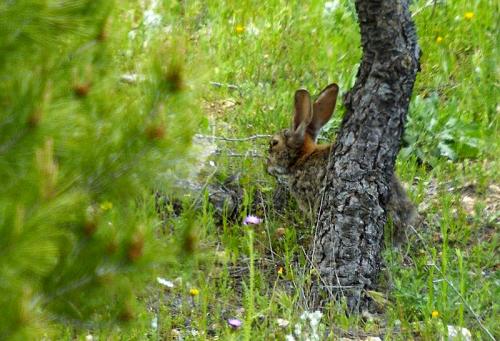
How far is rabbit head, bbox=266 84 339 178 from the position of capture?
693 cm

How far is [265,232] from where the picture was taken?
6523 millimetres

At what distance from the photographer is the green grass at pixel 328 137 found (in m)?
5.31

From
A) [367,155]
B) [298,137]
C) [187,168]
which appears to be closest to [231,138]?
[298,137]

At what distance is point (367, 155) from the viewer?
19.4ft

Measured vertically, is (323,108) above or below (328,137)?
above

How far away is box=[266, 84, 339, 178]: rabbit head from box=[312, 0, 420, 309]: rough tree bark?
92 cm

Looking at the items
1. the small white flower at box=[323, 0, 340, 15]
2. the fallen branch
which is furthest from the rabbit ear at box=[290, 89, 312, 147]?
the small white flower at box=[323, 0, 340, 15]

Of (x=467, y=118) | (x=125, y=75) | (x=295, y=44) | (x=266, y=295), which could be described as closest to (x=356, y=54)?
(x=295, y=44)

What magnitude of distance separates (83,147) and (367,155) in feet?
6.81

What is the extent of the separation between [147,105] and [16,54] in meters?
0.53

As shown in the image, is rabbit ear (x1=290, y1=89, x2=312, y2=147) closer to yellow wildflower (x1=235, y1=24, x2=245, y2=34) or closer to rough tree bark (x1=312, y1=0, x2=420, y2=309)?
rough tree bark (x1=312, y1=0, x2=420, y2=309)

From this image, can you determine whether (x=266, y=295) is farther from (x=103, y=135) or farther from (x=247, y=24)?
(x=247, y=24)

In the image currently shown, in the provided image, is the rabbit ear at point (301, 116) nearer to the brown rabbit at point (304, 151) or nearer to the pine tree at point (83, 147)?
the brown rabbit at point (304, 151)

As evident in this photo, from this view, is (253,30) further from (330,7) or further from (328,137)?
(328,137)
